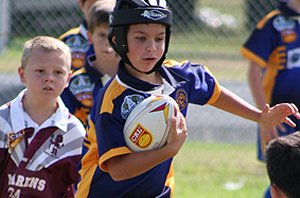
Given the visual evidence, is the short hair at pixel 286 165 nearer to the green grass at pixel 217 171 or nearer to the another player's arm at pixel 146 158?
the another player's arm at pixel 146 158

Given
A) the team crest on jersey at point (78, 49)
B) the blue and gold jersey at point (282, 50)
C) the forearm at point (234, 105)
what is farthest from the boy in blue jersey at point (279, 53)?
the forearm at point (234, 105)

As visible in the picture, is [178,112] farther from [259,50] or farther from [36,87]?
[259,50]

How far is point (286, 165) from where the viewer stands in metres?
4.07

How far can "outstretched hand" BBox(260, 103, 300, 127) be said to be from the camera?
5.26 m

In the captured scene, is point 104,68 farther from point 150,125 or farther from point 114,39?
point 150,125

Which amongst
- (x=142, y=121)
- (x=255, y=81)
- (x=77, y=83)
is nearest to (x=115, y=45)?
(x=142, y=121)

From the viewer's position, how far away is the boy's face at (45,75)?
5594 mm

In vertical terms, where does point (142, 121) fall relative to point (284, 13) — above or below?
above

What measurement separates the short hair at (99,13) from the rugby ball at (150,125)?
1.67 metres

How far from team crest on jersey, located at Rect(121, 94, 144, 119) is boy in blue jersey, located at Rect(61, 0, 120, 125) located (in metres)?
1.41

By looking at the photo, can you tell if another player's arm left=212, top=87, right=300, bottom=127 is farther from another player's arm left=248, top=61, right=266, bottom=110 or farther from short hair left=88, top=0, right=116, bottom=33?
another player's arm left=248, top=61, right=266, bottom=110

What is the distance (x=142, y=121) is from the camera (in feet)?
15.7

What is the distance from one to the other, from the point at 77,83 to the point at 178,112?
5.92 feet

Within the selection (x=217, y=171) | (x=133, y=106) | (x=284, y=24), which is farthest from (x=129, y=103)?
(x=217, y=171)
